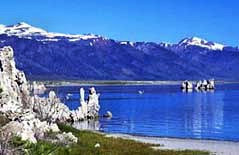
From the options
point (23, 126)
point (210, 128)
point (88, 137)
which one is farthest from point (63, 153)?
point (210, 128)

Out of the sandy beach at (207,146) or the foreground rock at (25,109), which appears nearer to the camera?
the foreground rock at (25,109)

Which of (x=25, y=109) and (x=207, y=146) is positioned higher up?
(x=25, y=109)

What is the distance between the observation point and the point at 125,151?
1708 inches

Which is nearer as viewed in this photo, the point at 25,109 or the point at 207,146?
the point at 25,109

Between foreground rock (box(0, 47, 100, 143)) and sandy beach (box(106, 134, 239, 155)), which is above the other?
foreground rock (box(0, 47, 100, 143))

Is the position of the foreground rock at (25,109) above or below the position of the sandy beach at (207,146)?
above

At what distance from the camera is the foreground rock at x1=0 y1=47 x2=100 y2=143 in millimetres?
33616

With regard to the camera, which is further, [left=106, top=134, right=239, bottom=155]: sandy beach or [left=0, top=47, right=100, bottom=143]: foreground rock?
[left=106, top=134, right=239, bottom=155]: sandy beach

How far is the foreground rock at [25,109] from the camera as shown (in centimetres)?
3362

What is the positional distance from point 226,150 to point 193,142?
31.5 ft

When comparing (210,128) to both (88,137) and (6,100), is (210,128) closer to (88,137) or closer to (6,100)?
(88,137)

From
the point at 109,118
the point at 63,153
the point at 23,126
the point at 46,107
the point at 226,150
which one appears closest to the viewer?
the point at 23,126

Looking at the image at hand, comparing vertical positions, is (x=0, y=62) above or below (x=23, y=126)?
above

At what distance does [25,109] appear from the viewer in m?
43.6
